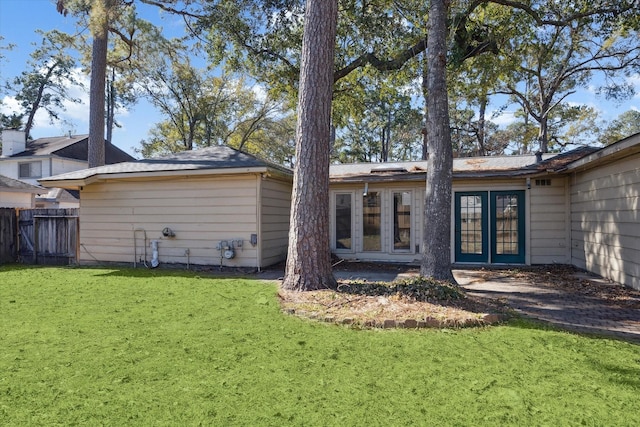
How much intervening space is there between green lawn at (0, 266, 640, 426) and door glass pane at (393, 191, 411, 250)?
225 inches

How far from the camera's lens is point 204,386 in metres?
2.79

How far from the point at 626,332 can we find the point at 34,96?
34.5 meters

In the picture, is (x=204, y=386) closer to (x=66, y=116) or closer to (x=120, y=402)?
(x=120, y=402)

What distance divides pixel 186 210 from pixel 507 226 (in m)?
8.05

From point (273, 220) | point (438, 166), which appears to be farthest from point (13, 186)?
point (438, 166)

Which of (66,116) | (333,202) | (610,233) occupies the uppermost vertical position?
(66,116)

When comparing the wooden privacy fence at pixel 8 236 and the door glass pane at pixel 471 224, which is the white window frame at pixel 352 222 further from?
the wooden privacy fence at pixel 8 236

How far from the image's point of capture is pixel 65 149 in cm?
2284

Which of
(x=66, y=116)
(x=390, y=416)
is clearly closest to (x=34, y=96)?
(x=66, y=116)

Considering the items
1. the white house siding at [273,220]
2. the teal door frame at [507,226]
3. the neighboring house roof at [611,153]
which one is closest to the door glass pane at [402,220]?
the teal door frame at [507,226]

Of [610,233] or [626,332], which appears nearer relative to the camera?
[626,332]

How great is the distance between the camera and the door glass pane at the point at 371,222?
10.4 m

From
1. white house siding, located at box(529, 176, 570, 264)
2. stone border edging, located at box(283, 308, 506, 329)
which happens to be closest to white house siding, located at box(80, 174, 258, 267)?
stone border edging, located at box(283, 308, 506, 329)

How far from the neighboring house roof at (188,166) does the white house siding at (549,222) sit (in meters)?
6.26
